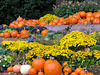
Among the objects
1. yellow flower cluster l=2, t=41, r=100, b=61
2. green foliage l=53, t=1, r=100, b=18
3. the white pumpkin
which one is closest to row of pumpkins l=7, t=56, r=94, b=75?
the white pumpkin

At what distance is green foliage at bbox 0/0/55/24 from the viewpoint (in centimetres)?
1029

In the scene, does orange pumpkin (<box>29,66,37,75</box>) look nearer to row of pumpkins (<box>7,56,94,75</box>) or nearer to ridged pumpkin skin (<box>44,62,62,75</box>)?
row of pumpkins (<box>7,56,94,75</box>)

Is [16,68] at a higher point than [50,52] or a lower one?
lower

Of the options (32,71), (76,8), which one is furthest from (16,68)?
(76,8)

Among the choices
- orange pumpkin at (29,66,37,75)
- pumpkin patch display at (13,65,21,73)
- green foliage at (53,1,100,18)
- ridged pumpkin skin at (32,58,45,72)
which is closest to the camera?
orange pumpkin at (29,66,37,75)

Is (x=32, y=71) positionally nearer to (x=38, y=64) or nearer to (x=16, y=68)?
(x=38, y=64)

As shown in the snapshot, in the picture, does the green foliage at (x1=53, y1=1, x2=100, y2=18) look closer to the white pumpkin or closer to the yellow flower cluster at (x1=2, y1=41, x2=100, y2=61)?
the yellow flower cluster at (x1=2, y1=41, x2=100, y2=61)

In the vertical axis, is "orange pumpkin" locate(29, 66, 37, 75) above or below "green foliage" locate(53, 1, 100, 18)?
below

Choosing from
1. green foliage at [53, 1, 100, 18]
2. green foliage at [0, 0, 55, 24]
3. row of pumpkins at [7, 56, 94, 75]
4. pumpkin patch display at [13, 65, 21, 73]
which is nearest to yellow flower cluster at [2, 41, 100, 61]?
row of pumpkins at [7, 56, 94, 75]

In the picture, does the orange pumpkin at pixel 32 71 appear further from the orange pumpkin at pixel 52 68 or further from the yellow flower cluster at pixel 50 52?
the yellow flower cluster at pixel 50 52

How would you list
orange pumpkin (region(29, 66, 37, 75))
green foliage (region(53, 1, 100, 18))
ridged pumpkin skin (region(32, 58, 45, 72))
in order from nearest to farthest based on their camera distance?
orange pumpkin (region(29, 66, 37, 75)) → ridged pumpkin skin (region(32, 58, 45, 72)) → green foliage (region(53, 1, 100, 18))

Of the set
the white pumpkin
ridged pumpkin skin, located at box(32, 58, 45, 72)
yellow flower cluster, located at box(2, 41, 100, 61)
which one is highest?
yellow flower cluster, located at box(2, 41, 100, 61)

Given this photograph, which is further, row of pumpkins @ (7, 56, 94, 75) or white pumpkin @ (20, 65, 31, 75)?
white pumpkin @ (20, 65, 31, 75)

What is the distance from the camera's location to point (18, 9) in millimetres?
10531
